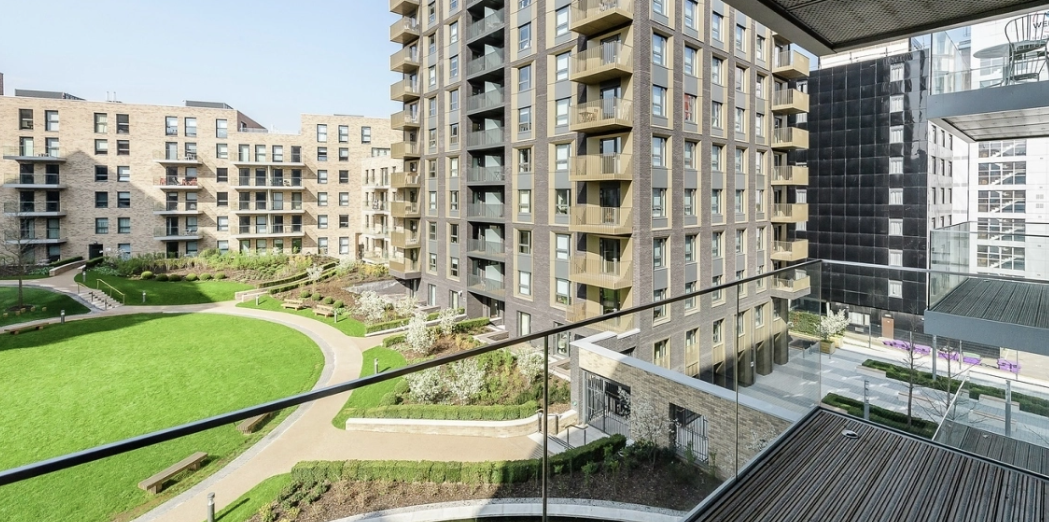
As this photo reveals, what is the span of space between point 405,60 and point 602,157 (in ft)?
50.2

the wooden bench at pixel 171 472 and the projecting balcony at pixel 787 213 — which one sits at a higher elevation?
the projecting balcony at pixel 787 213

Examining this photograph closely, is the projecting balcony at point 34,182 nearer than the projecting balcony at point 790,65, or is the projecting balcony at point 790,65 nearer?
the projecting balcony at point 790,65

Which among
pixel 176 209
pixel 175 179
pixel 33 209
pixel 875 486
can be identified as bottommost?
pixel 875 486

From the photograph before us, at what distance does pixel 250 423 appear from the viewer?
1.66 metres

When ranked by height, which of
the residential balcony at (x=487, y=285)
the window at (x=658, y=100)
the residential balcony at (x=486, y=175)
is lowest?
the residential balcony at (x=487, y=285)

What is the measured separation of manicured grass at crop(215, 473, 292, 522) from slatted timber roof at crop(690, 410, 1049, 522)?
2262mm

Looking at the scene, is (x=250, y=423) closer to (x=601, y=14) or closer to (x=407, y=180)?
(x=601, y=14)

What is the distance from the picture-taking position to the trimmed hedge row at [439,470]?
7.25ft

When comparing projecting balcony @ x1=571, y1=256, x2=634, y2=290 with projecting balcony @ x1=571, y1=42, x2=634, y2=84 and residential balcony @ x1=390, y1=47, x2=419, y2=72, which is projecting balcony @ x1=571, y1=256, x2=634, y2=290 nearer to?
projecting balcony @ x1=571, y1=42, x2=634, y2=84

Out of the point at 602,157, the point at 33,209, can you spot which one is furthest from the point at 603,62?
the point at 33,209

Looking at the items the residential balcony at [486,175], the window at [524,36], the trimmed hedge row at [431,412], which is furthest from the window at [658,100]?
the trimmed hedge row at [431,412]

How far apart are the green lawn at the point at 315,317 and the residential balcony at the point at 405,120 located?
10.3 meters

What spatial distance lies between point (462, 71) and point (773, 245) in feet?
52.2

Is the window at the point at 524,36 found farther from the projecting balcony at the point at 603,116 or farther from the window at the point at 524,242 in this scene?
the window at the point at 524,242
